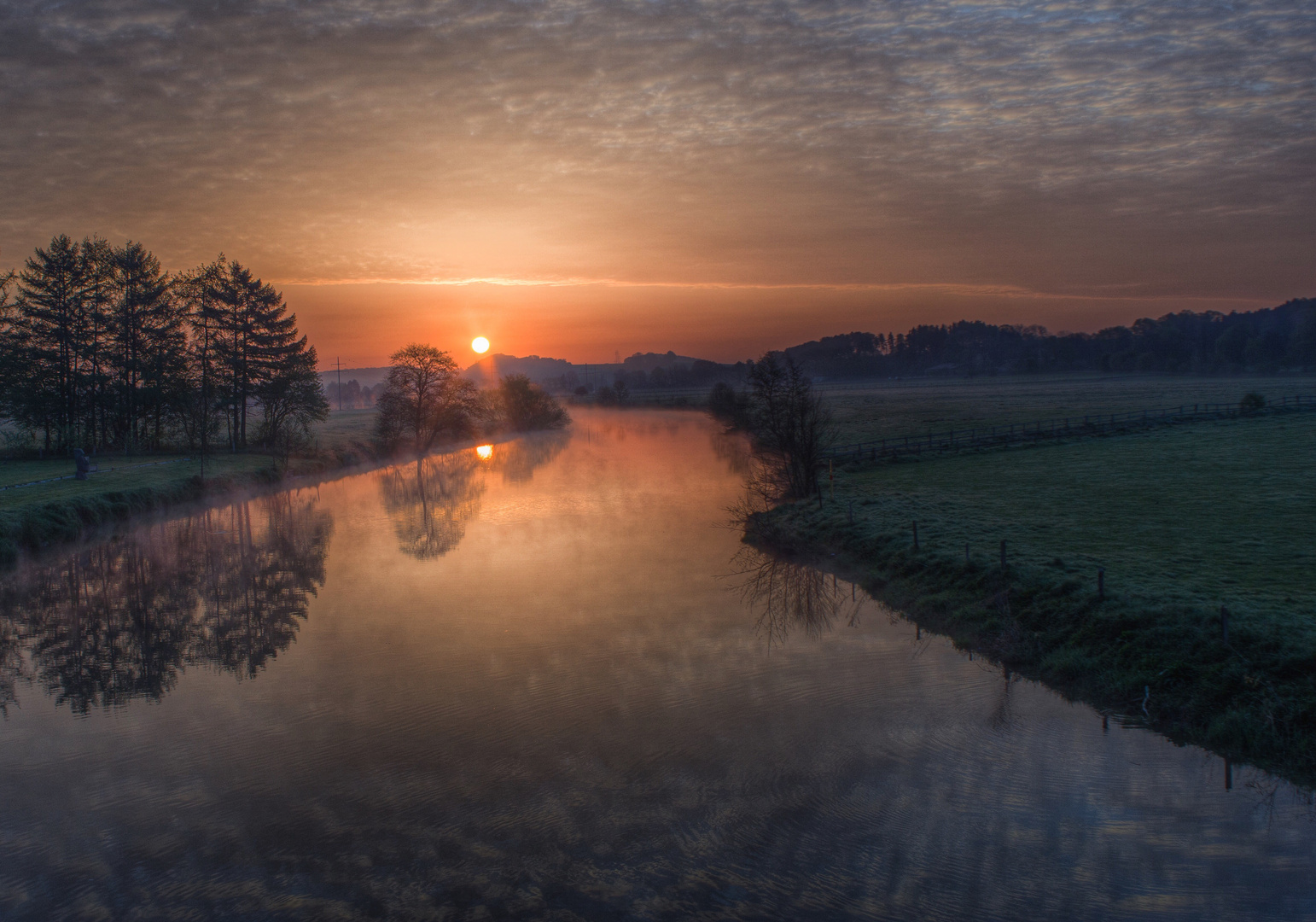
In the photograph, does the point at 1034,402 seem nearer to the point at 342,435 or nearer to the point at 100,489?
the point at 342,435

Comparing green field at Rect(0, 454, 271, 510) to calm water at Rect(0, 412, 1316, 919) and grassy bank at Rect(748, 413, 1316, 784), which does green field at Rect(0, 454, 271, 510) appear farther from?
grassy bank at Rect(748, 413, 1316, 784)

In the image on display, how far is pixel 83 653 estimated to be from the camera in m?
16.7

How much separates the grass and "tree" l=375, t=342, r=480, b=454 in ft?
112

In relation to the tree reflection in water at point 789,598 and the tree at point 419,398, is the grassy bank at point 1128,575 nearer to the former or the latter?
the tree reflection in water at point 789,598

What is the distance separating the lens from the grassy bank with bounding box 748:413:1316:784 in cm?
1161

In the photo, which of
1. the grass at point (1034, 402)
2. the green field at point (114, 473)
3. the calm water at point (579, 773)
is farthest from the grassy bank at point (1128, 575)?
the grass at point (1034, 402)

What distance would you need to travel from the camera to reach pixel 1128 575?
16.6 metres

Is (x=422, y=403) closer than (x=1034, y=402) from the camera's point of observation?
Yes

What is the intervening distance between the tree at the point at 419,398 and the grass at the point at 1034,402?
112ft

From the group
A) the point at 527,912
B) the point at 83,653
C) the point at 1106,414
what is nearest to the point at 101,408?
the point at 83,653

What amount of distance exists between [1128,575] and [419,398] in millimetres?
59768

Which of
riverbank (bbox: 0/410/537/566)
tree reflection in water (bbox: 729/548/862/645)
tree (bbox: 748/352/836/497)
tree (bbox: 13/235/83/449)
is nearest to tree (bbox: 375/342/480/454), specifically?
riverbank (bbox: 0/410/537/566)

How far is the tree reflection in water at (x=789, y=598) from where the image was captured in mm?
18203

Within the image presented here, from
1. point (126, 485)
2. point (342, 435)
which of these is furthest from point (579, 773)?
point (342, 435)
